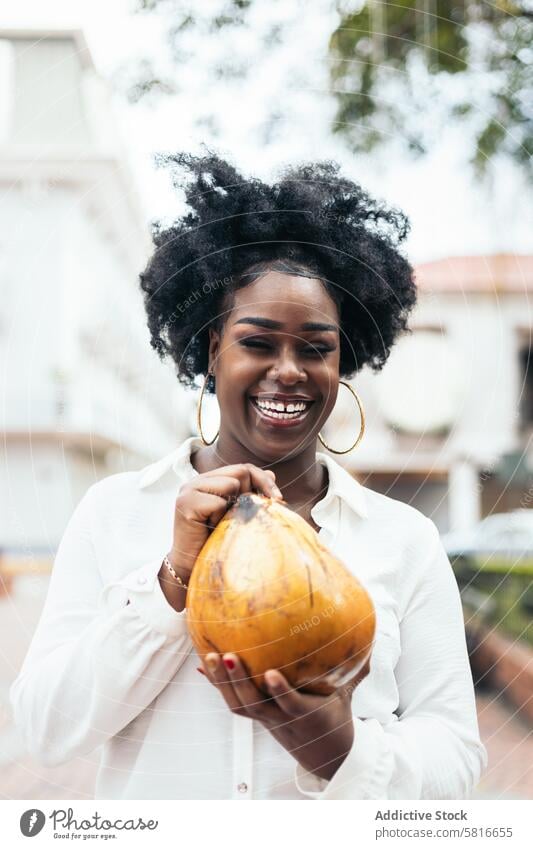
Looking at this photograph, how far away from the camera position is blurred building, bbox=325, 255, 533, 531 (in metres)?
1.62

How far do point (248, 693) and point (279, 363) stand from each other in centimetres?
42

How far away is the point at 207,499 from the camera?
97 cm

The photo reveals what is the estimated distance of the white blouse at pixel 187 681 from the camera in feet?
3.55

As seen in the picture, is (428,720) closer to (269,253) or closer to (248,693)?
(248,693)

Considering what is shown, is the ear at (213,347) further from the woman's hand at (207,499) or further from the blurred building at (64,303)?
the woman's hand at (207,499)

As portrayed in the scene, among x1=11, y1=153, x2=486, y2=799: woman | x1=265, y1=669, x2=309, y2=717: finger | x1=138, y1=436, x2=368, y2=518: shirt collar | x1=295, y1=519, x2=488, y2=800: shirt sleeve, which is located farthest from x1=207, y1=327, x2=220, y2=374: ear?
x1=265, y1=669, x2=309, y2=717: finger

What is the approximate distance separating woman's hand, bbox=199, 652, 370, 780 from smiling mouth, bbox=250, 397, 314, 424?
0.34 m

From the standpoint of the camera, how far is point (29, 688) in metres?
1.15

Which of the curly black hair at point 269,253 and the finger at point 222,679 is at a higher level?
the curly black hair at point 269,253

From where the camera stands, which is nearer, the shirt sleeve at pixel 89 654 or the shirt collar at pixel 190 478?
the shirt sleeve at pixel 89 654

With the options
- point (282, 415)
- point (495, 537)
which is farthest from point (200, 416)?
point (495, 537)

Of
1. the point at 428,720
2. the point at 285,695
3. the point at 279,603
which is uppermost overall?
the point at 279,603

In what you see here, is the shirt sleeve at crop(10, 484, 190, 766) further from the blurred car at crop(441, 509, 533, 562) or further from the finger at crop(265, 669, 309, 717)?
the blurred car at crop(441, 509, 533, 562)
